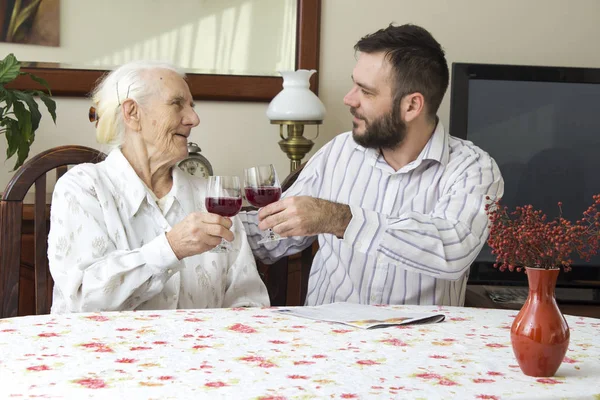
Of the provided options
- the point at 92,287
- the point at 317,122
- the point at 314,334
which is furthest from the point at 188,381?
the point at 317,122

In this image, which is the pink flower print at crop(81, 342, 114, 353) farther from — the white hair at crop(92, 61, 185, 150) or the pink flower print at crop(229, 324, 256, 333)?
the white hair at crop(92, 61, 185, 150)

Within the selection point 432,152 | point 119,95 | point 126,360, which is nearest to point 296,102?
point 432,152

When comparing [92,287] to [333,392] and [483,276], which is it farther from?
[483,276]

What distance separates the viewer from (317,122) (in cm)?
278

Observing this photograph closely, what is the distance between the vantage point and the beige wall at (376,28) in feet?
9.80

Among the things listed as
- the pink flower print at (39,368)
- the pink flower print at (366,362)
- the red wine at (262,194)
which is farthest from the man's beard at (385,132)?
the pink flower print at (39,368)

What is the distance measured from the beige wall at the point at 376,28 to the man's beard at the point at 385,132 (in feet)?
2.56

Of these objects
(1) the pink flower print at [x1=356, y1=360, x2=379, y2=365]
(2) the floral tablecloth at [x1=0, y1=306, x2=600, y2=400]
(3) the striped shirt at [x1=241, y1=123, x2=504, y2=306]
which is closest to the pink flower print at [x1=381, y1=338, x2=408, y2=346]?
(2) the floral tablecloth at [x1=0, y1=306, x2=600, y2=400]

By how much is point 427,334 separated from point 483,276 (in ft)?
4.50

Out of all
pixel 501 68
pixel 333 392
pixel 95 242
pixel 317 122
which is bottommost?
pixel 333 392

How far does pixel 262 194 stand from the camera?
1.88 metres

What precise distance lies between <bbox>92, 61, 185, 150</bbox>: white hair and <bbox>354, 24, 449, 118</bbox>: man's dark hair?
2.09 ft

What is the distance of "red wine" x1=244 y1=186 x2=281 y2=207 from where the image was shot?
1.87 m

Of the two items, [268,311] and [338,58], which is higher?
[338,58]
